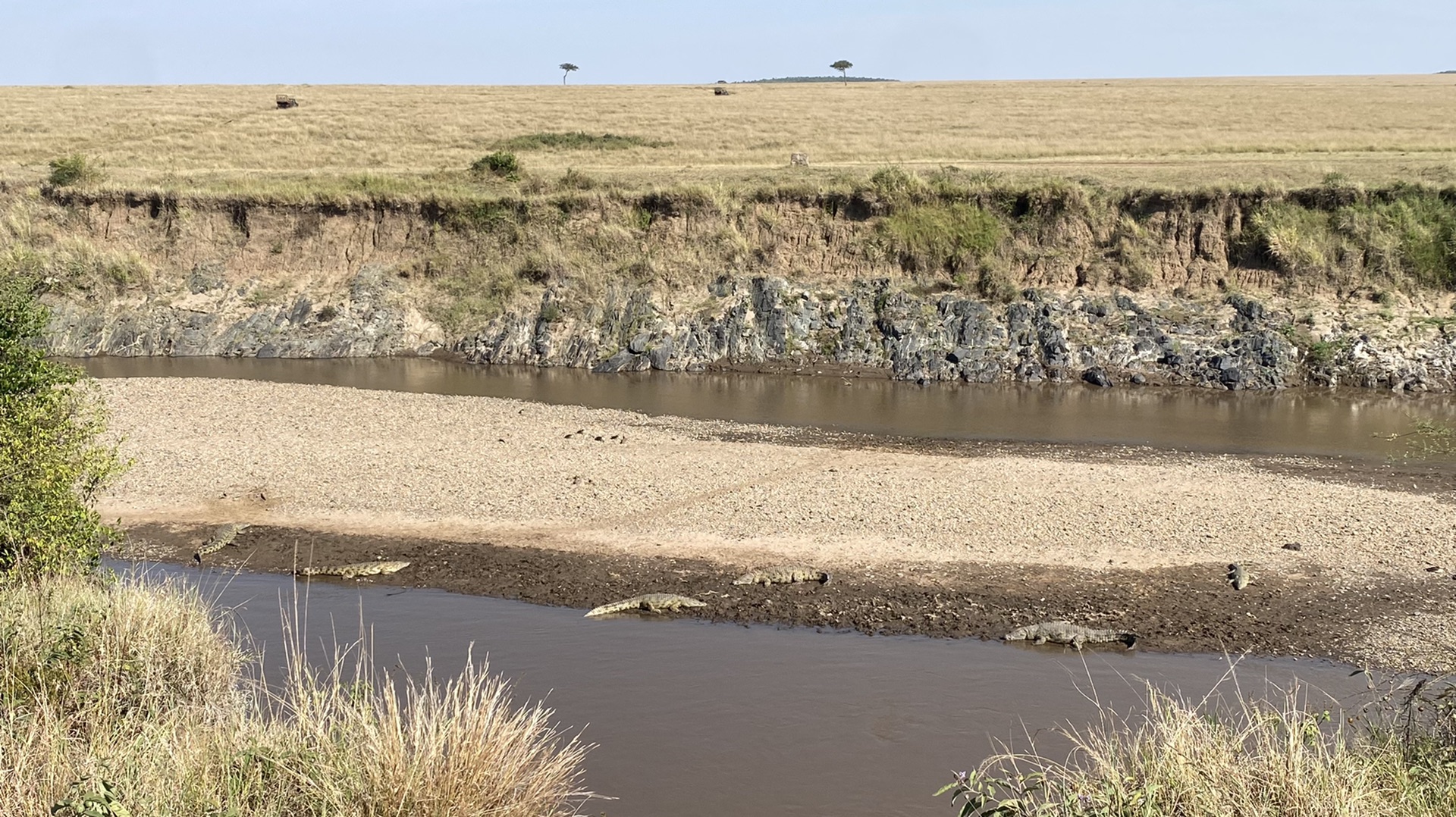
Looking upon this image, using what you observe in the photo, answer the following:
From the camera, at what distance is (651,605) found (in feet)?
50.6

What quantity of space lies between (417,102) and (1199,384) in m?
50.8

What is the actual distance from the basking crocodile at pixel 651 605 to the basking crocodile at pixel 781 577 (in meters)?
0.97

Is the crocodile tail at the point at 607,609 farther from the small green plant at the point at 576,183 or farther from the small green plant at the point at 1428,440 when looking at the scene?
the small green plant at the point at 576,183

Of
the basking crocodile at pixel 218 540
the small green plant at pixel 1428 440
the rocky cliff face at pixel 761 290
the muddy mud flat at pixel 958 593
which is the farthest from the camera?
the rocky cliff face at pixel 761 290

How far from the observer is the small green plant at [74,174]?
142 feet

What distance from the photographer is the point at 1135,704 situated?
12562 mm

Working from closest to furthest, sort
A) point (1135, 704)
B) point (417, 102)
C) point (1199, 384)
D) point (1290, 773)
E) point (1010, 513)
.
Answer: point (1290, 773) → point (1135, 704) → point (1010, 513) → point (1199, 384) → point (417, 102)

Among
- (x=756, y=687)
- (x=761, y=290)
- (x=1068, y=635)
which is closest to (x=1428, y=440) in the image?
(x=1068, y=635)

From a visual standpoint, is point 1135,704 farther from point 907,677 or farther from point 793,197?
point 793,197

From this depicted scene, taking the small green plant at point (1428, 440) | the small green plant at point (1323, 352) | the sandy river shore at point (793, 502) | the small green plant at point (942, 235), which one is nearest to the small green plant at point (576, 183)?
the small green plant at point (942, 235)

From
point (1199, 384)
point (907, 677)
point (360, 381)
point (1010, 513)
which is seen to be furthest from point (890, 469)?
point (360, 381)

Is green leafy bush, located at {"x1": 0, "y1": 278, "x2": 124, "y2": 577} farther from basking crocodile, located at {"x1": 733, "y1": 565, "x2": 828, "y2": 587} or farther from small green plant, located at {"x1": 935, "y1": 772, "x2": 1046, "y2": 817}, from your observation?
small green plant, located at {"x1": 935, "y1": 772, "x2": 1046, "y2": 817}

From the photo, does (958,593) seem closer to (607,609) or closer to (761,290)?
(607,609)

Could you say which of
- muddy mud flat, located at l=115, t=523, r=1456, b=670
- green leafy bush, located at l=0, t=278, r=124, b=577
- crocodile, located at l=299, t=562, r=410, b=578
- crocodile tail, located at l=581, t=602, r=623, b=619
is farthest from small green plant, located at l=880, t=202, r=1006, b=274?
green leafy bush, located at l=0, t=278, r=124, b=577
